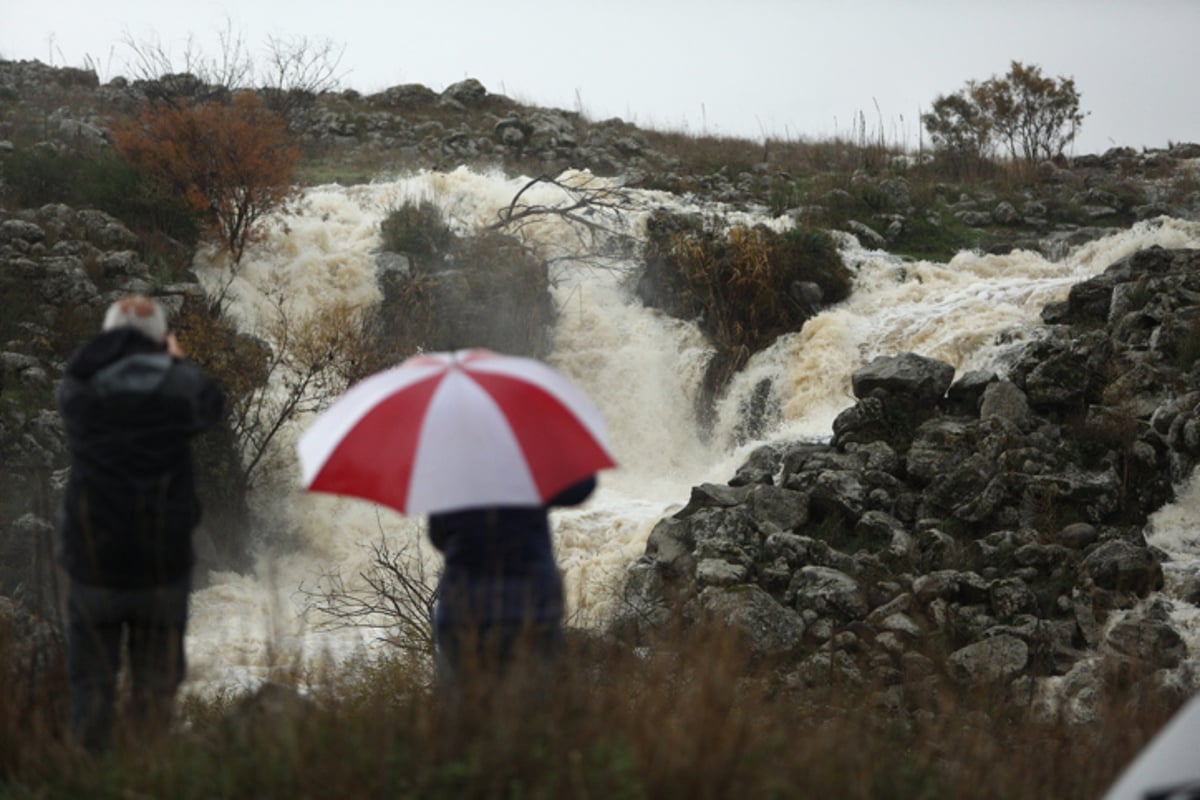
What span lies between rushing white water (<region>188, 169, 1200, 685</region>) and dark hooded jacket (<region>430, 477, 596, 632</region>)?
28.1ft

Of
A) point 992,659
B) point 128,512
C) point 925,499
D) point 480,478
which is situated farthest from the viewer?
point 925,499

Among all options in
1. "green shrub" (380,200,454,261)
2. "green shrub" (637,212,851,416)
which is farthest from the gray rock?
"green shrub" (380,200,454,261)

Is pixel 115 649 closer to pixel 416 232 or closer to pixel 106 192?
pixel 416 232

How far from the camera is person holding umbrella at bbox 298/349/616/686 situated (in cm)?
362

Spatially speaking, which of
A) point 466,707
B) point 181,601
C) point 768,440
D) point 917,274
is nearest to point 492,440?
point 466,707

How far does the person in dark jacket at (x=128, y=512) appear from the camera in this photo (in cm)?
396

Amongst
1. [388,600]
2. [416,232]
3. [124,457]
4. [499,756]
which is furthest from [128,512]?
[416,232]

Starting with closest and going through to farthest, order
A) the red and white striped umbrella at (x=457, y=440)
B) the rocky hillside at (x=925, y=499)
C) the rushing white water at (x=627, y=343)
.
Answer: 1. the red and white striped umbrella at (x=457, y=440)
2. the rocky hillside at (x=925, y=499)
3. the rushing white water at (x=627, y=343)

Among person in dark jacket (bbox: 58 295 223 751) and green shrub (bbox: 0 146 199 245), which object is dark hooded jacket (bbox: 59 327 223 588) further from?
green shrub (bbox: 0 146 199 245)

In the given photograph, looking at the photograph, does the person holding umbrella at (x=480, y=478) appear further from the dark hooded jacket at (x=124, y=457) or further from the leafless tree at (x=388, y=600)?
the leafless tree at (x=388, y=600)

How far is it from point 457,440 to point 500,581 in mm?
446

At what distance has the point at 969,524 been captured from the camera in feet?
40.2

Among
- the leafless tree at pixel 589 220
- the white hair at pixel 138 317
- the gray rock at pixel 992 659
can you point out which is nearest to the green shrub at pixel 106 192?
the leafless tree at pixel 589 220

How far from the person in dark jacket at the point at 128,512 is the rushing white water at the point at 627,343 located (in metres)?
8.34
